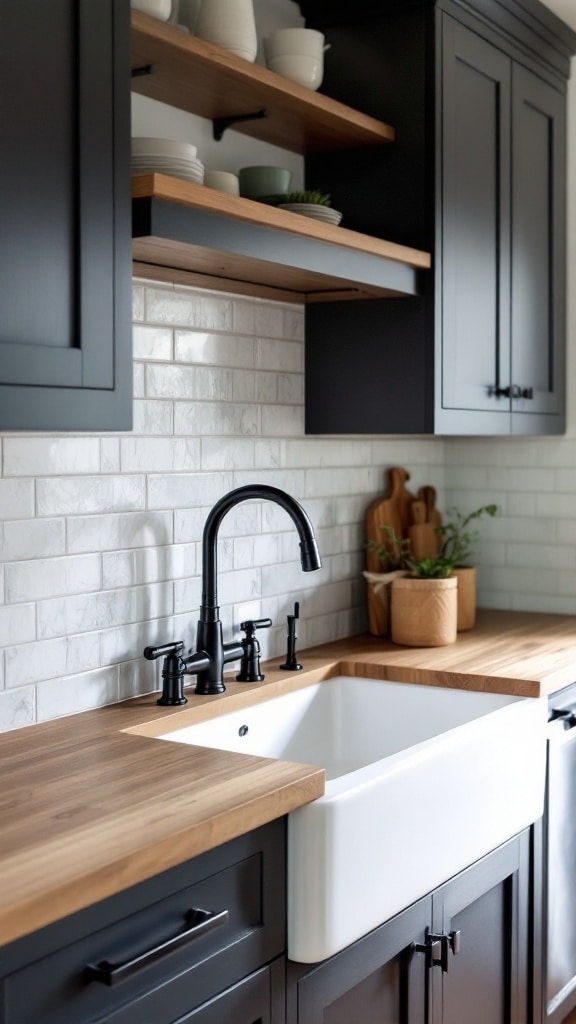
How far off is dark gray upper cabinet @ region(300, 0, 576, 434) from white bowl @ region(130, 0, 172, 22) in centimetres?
83

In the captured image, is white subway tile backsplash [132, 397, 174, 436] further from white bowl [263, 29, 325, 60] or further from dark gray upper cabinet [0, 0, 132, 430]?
white bowl [263, 29, 325, 60]

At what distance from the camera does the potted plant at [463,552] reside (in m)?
3.29

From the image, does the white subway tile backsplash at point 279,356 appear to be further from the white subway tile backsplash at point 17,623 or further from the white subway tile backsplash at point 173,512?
the white subway tile backsplash at point 17,623

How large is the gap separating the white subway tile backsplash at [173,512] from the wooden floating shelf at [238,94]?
0.40 m

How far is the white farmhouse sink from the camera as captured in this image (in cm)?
179

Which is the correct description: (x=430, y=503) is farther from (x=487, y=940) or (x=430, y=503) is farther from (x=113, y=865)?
(x=113, y=865)

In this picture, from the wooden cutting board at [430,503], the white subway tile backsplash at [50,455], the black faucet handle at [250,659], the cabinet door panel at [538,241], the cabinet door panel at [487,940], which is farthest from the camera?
the wooden cutting board at [430,503]

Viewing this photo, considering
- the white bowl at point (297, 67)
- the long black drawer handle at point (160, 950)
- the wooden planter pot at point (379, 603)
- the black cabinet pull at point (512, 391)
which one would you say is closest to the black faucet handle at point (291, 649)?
the wooden planter pot at point (379, 603)

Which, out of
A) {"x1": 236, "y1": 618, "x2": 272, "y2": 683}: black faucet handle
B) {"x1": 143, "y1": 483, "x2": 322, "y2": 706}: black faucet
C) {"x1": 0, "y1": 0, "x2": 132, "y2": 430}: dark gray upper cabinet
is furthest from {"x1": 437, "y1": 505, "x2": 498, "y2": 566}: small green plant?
{"x1": 0, "y1": 0, "x2": 132, "y2": 430}: dark gray upper cabinet

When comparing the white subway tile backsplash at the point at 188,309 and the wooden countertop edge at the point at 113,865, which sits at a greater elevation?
the white subway tile backsplash at the point at 188,309

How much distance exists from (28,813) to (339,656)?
1.36m

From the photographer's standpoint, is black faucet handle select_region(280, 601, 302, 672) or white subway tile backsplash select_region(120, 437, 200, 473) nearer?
white subway tile backsplash select_region(120, 437, 200, 473)

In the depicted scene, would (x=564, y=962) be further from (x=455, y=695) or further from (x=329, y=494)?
(x=329, y=494)

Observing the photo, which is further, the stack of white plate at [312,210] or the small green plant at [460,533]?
the small green plant at [460,533]
